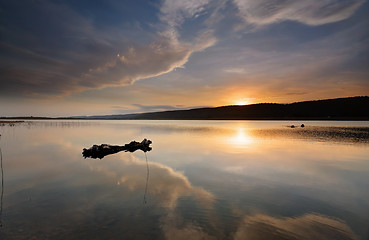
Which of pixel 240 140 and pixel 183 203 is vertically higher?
pixel 183 203

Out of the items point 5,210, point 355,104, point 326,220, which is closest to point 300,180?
point 326,220

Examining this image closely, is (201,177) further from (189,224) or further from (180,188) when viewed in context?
(189,224)

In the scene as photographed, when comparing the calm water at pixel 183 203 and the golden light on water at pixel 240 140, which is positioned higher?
the calm water at pixel 183 203

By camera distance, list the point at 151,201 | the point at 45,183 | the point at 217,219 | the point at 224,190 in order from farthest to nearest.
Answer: the point at 45,183
the point at 224,190
the point at 151,201
the point at 217,219

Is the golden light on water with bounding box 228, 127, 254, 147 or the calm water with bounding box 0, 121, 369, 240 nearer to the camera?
the calm water with bounding box 0, 121, 369, 240

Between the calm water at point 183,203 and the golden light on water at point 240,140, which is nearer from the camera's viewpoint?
the calm water at point 183,203

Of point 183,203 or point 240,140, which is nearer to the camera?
point 183,203

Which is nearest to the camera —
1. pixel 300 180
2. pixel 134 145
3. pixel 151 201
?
pixel 151 201

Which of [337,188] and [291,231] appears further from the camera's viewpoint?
[337,188]

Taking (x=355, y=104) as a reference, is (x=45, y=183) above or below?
below

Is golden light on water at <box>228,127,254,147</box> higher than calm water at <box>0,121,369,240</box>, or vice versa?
calm water at <box>0,121,369,240</box>

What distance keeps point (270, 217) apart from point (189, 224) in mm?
3540

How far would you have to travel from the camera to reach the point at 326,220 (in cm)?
800

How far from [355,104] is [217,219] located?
23028 centimetres
